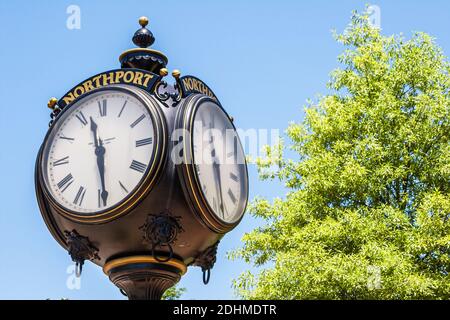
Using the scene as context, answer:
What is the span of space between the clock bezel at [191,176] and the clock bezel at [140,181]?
103 millimetres

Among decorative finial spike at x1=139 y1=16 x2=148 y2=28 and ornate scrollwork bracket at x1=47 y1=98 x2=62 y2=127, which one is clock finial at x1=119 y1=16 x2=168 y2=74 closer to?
decorative finial spike at x1=139 y1=16 x2=148 y2=28

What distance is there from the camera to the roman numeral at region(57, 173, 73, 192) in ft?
14.1

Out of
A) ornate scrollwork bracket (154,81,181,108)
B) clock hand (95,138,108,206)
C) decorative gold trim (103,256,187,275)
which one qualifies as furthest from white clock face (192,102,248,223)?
clock hand (95,138,108,206)

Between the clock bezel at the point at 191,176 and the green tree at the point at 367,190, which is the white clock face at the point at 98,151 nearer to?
the clock bezel at the point at 191,176

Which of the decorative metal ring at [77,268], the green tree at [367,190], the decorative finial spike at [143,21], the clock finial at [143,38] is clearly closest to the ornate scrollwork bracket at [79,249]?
the decorative metal ring at [77,268]

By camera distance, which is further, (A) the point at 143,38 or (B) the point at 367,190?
(B) the point at 367,190

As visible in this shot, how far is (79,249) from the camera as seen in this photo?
429 centimetres

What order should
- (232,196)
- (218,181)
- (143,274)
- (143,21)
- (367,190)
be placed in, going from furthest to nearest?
(367,190), (143,21), (232,196), (218,181), (143,274)

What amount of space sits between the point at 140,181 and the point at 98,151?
402mm

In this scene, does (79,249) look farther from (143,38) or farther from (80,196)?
(143,38)

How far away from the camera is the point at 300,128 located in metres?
17.9

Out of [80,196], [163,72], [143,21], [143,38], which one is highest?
[143,21]

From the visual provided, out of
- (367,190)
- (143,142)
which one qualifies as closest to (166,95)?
(143,142)

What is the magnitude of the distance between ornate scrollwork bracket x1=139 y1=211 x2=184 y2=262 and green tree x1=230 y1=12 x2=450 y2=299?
1039 cm
